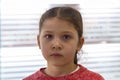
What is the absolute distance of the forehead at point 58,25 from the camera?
99 cm

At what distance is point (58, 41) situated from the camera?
98 centimetres

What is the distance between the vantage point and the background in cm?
161

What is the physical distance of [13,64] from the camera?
5.38ft

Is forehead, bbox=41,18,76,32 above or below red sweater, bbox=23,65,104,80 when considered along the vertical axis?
above

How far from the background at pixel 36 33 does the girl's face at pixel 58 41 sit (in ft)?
1.87

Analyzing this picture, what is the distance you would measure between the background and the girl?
0.52 m

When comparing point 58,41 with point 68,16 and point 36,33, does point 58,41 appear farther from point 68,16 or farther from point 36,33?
A: point 36,33

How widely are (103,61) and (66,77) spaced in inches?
29.1

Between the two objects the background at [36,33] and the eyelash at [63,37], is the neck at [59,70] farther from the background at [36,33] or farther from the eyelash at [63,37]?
the background at [36,33]

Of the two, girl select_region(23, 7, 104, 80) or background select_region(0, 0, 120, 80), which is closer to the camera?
girl select_region(23, 7, 104, 80)

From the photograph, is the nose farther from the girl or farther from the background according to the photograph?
the background

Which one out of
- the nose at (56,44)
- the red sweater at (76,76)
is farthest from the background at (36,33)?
the nose at (56,44)

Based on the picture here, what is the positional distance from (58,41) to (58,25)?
6 cm

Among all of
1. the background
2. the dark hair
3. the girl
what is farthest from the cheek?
the background
